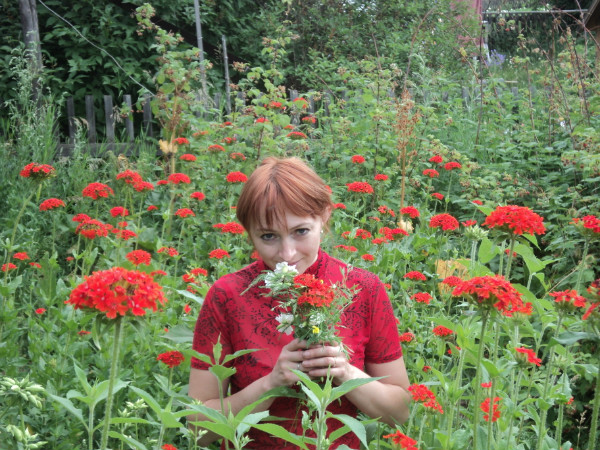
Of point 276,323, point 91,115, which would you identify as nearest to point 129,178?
point 276,323

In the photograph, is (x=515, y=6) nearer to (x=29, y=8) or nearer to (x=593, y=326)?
(x=29, y=8)

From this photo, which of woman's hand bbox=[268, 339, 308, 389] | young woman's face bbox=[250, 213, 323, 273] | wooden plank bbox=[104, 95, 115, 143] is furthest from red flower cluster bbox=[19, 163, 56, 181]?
wooden plank bbox=[104, 95, 115, 143]

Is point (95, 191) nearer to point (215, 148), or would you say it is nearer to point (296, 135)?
point (215, 148)

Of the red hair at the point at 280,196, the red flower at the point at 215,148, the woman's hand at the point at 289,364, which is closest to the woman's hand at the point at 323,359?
the woman's hand at the point at 289,364

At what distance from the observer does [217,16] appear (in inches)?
350

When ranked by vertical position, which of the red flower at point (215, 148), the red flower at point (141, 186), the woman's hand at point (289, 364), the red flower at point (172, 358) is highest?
the red flower at point (215, 148)

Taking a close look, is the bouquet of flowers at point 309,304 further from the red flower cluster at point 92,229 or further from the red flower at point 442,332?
the red flower cluster at point 92,229

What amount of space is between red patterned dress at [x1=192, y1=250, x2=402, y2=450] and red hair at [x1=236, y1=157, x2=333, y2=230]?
22cm

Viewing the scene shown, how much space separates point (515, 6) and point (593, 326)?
63.4ft

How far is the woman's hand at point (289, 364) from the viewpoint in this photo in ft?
5.30

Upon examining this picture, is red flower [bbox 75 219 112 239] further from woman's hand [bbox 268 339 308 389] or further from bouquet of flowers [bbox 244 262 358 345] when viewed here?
bouquet of flowers [bbox 244 262 358 345]

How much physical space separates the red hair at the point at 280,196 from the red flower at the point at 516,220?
522 mm

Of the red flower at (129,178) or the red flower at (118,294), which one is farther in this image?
the red flower at (129,178)

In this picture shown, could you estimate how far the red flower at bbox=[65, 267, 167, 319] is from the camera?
1.02 metres
